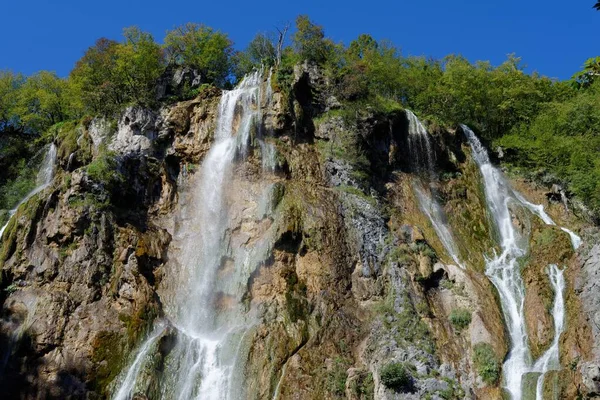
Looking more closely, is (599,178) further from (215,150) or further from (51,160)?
(51,160)

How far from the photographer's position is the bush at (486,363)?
21236mm

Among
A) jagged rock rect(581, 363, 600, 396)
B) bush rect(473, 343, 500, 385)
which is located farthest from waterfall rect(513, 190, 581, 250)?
jagged rock rect(581, 363, 600, 396)

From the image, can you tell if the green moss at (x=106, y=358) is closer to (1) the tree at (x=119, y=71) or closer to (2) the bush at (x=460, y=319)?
(2) the bush at (x=460, y=319)

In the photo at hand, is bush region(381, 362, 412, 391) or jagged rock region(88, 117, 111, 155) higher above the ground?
jagged rock region(88, 117, 111, 155)

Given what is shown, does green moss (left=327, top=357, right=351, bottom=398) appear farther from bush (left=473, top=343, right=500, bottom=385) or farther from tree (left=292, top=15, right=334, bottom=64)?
tree (left=292, top=15, right=334, bottom=64)

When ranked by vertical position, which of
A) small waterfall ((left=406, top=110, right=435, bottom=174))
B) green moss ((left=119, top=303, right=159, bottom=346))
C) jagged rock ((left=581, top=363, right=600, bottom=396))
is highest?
small waterfall ((left=406, top=110, right=435, bottom=174))

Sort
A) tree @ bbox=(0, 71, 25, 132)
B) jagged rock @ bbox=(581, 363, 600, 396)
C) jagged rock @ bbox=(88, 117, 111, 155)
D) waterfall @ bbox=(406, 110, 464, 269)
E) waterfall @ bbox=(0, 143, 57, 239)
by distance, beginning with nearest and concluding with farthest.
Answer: jagged rock @ bbox=(581, 363, 600, 396)
waterfall @ bbox=(406, 110, 464, 269)
jagged rock @ bbox=(88, 117, 111, 155)
waterfall @ bbox=(0, 143, 57, 239)
tree @ bbox=(0, 71, 25, 132)

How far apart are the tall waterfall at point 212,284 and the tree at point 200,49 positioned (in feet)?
36.3

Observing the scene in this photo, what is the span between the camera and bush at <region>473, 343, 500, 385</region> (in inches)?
836

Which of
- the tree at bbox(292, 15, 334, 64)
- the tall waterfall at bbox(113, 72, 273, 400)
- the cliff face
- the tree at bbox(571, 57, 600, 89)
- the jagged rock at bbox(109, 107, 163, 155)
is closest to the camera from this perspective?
the tree at bbox(571, 57, 600, 89)

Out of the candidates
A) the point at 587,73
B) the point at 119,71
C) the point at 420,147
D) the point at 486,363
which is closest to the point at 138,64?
the point at 119,71

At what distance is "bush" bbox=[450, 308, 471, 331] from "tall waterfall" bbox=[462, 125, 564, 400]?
1920mm

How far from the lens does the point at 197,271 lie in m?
26.4

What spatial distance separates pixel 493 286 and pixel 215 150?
16452 mm
